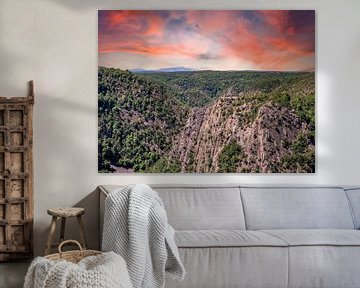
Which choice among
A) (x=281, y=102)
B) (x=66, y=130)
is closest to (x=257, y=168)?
(x=281, y=102)

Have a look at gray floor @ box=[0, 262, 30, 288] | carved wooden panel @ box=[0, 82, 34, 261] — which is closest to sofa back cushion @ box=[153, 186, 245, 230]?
carved wooden panel @ box=[0, 82, 34, 261]

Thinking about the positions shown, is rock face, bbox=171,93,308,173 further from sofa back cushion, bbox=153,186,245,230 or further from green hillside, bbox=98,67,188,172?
sofa back cushion, bbox=153,186,245,230

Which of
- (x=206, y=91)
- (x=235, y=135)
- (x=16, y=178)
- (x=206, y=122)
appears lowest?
(x=16, y=178)

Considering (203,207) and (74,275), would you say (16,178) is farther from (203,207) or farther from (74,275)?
(74,275)

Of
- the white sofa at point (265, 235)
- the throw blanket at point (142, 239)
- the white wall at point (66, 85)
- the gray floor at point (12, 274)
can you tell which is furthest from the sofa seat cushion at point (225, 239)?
the gray floor at point (12, 274)

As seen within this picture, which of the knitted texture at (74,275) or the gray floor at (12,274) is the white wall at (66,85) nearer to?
the gray floor at (12,274)

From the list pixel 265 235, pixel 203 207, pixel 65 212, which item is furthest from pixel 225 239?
pixel 65 212

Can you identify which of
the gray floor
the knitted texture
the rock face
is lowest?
the gray floor
